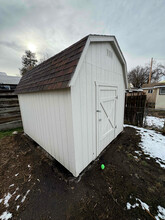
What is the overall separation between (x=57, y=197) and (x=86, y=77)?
253 cm

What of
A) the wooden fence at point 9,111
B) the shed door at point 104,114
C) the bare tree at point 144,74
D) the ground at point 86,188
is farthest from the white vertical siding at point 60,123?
the bare tree at point 144,74

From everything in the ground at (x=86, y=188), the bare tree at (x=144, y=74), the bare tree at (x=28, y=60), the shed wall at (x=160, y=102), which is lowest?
the ground at (x=86, y=188)

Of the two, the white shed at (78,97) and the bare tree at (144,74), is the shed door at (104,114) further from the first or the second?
the bare tree at (144,74)

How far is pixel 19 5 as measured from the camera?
310cm

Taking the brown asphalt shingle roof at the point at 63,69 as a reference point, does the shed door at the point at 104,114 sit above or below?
below

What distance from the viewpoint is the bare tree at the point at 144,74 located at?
20781 mm

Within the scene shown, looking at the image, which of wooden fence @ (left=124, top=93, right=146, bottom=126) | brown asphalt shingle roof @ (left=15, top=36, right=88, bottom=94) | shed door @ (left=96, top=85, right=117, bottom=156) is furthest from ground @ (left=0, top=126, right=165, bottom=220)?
wooden fence @ (left=124, top=93, right=146, bottom=126)

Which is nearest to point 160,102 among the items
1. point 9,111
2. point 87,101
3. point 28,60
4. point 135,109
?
point 135,109

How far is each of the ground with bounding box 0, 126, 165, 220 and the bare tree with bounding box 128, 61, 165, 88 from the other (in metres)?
26.4

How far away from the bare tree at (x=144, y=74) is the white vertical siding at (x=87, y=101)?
2619 cm

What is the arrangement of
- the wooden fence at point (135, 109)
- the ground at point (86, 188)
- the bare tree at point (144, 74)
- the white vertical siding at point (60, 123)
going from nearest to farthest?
the ground at point (86, 188) < the white vertical siding at point (60, 123) < the wooden fence at point (135, 109) < the bare tree at point (144, 74)

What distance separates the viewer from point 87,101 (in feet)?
6.41

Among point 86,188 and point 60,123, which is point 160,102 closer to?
point 86,188

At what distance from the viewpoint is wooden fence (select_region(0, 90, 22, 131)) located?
487cm
